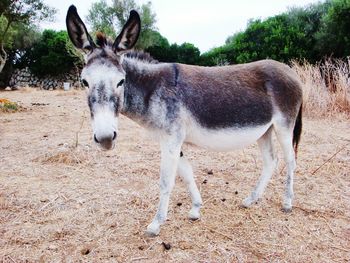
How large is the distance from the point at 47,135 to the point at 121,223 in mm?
3835

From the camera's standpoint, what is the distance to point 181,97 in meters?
2.88

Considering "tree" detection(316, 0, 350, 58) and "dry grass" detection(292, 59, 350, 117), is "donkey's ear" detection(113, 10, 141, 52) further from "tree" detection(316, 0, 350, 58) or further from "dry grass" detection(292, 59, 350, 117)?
"tree" detection(316, 0, 350, 58)

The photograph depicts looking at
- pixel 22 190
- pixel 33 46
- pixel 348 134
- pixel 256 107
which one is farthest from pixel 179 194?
pixel 33 46

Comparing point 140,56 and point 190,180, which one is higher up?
point 140,56

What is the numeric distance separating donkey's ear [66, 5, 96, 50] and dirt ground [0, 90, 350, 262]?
115cm

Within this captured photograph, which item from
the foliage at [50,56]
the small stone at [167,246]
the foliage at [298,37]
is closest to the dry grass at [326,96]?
the foliage at [298,37]

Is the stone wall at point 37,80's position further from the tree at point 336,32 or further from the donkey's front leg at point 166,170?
the donkey's front leg at point 166,170

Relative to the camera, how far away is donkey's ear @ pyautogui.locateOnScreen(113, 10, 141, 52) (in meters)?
2.58

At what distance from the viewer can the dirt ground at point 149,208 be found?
2.74 m

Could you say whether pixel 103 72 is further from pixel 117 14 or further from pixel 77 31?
pixel 117 14

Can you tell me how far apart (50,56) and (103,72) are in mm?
21030

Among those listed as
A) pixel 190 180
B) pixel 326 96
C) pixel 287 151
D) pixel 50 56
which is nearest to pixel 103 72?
pixel 190 180

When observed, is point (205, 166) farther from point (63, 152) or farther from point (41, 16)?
point (41, 16)

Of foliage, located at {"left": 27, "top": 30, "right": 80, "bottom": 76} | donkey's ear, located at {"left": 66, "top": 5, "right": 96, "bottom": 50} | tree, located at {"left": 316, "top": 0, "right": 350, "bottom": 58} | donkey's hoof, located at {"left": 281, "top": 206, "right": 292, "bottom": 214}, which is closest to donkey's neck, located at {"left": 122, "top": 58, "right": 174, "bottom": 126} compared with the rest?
donkey's ear, located at {"left": 66, "top": 5, "right": 96, "bottom": 50}
